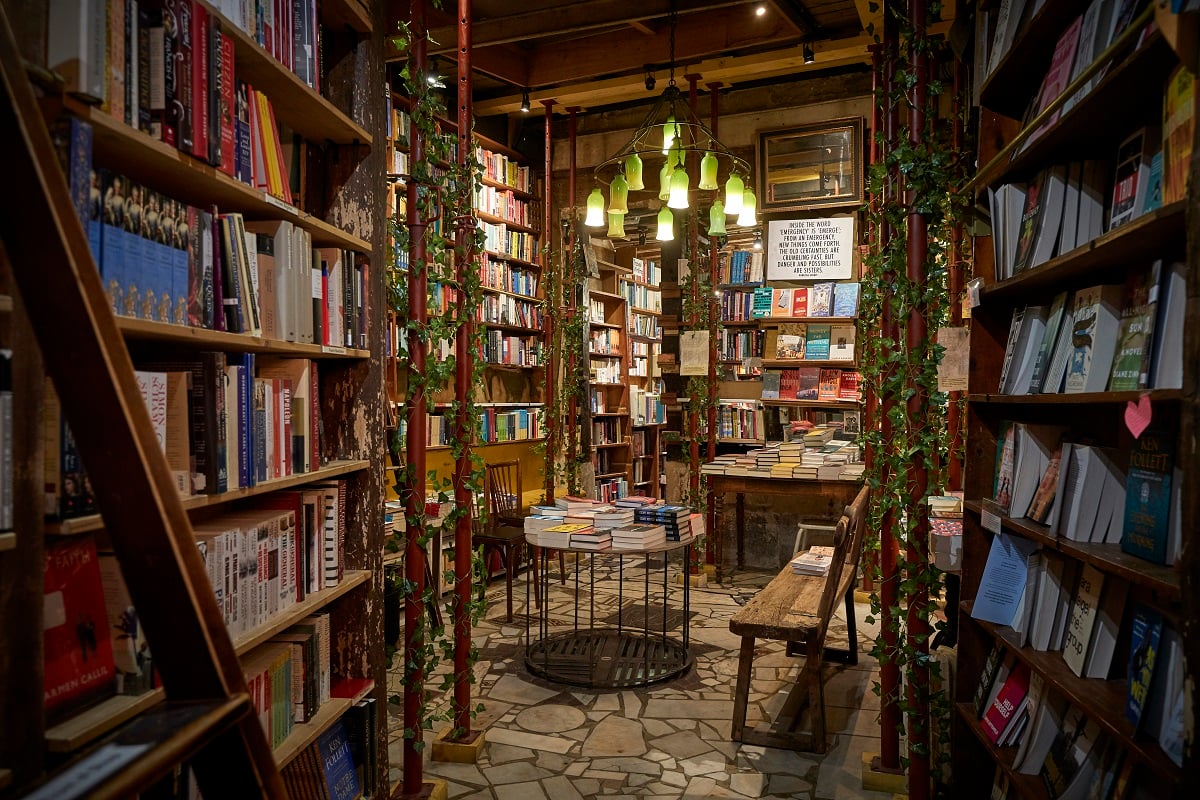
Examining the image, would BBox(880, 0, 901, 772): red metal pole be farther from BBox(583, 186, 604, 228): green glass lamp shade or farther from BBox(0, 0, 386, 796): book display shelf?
BBox(583, 186, 604, 228): green glass lamp shade

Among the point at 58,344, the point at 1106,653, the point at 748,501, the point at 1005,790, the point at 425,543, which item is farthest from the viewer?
the point at 748,501

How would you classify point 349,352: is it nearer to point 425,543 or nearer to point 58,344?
point 425,543

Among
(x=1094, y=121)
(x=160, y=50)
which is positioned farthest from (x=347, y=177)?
(x=1094, y=121)

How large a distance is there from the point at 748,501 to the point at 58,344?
572cm

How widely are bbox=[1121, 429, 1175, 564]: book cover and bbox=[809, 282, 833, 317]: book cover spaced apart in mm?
4413

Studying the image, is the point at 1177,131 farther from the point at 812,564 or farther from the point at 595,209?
the point at 595,209

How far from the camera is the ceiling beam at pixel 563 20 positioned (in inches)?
206

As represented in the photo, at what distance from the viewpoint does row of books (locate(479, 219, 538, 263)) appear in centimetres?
653

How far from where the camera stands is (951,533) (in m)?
3.03

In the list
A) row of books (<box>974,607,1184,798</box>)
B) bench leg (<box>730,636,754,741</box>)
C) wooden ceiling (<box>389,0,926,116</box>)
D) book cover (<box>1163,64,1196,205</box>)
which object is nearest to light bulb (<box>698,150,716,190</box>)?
wooden ceiling (<box>389,0,926,116</box>)

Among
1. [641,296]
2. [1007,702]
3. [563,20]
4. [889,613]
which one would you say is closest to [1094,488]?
[1007,702]

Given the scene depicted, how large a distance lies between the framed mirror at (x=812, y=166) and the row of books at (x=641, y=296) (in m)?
2.36

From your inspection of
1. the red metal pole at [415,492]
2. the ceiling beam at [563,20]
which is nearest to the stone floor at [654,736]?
the red metal pole at [415,492]

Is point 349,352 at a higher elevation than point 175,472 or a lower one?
higher
